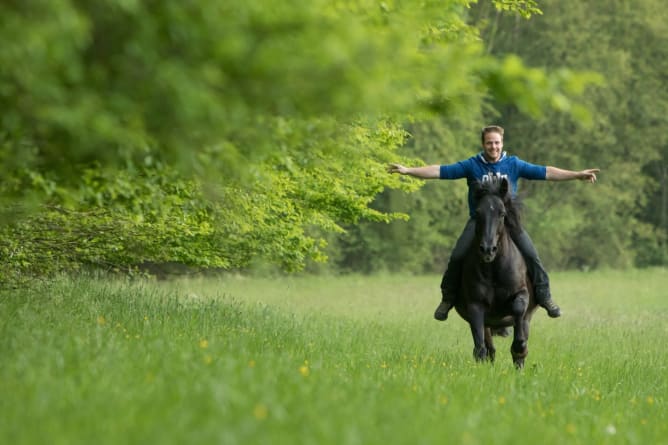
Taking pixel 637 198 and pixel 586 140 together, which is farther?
pixel 637 198

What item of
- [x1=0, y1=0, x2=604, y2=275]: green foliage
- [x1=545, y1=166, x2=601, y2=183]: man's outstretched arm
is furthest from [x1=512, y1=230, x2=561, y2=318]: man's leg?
[x1=0, y1=0, x2=604, y2=275]: green foliage

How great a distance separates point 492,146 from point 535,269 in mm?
1513

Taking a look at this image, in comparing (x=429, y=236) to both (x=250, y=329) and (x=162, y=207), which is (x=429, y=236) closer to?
(x=250, y=329)

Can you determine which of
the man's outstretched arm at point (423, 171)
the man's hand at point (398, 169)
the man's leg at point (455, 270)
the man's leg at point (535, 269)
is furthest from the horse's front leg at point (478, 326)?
the man's hand at point (398, 169)

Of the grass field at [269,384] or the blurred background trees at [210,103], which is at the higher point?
the blurred background trees at [210,103]

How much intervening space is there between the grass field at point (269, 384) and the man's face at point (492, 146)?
2.26m

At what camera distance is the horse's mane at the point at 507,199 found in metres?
9.98

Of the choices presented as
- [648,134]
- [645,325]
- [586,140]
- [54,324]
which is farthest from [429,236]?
[54,324]

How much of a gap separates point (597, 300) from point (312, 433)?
1015 inches

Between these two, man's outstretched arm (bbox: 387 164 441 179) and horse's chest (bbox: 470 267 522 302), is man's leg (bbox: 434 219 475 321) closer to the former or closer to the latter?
horse's chest (bbox: 470 267 522 302)

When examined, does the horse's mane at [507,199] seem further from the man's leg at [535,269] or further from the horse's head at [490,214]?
the man's leg at [535,269]

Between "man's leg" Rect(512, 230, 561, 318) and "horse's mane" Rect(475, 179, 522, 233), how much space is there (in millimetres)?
192

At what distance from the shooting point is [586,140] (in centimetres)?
4744

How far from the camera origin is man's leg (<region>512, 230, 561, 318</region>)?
10828mm
